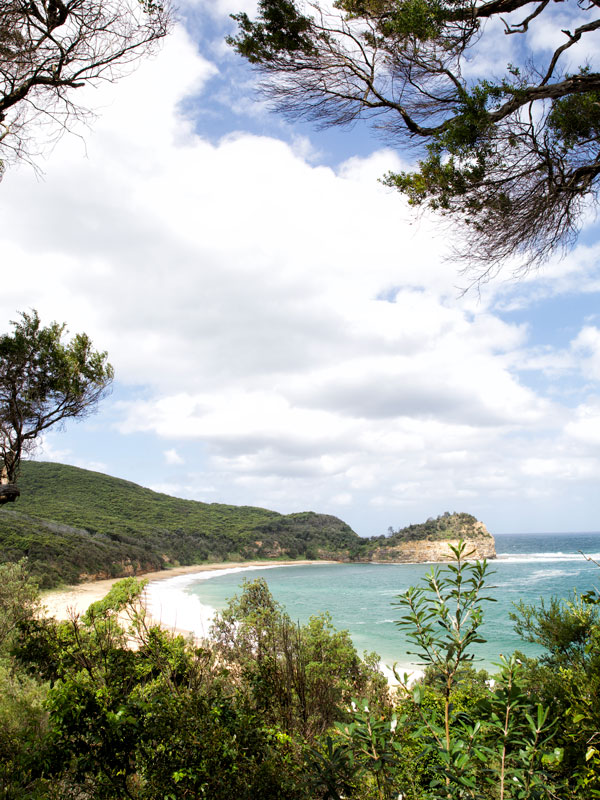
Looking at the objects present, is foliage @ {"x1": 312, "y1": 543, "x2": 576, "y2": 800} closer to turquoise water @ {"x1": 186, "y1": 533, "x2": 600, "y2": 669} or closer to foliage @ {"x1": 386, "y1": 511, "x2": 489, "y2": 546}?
turquoise water @ {"x1": 186, "y1": 533, "x2": 600, "y2": 669}

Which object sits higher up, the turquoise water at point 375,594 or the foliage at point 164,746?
the foliage at point 164,746

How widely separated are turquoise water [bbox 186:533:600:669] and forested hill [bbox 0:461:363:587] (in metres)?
Answer: 6.53

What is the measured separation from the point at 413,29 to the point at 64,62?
2839 millimetres

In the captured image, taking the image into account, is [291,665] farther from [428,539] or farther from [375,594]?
[428,539]

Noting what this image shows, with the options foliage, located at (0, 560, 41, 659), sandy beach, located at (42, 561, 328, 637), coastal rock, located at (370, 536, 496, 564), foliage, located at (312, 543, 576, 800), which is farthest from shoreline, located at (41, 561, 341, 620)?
coastal rock, located at (370, 536, 496, 564)

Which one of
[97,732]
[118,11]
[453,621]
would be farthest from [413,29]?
[97,732]

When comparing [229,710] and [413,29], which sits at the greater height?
[413,29]

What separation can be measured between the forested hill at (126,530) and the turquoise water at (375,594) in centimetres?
653

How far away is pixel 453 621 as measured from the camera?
1.59 m

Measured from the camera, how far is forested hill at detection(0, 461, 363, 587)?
34656 mm

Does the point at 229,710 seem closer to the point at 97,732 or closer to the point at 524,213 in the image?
the point at 97,732

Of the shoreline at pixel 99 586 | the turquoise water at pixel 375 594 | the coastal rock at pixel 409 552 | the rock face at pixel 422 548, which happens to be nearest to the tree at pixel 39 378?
the shoreline at pixel 99 586

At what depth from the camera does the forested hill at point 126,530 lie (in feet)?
114

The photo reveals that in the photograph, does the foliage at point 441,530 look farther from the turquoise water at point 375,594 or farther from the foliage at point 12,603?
the foliage at point 12,603
